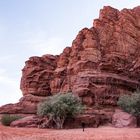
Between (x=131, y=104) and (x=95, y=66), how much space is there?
37.5ft

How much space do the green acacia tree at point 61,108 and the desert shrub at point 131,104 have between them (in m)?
6.97

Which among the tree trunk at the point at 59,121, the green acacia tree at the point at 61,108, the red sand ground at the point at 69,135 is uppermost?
the green acacia tree at the point at 61,108

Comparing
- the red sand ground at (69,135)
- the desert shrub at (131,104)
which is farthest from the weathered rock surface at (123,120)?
the red sand ground at (69,135)

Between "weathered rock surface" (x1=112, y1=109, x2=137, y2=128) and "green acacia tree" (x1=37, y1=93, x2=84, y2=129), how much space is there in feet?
17.7

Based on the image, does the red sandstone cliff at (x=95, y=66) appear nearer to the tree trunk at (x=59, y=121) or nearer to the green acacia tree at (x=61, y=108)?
the green acacia tree at (x=61, y=108)

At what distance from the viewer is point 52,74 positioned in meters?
70.2

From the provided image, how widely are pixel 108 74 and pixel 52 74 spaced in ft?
47.7

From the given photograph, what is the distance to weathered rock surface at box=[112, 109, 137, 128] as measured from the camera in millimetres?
49378

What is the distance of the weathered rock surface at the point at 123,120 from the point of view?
162ft

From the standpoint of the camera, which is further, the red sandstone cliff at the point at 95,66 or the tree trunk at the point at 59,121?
the red sandstone cliff at the point at 95,66

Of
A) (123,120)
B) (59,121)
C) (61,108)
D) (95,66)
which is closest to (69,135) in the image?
(61,108)

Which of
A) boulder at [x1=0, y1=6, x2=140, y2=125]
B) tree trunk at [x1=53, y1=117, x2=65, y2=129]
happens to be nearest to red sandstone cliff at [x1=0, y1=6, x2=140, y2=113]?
boulder at [x1=0, y1=6, x2=140, y2=125]

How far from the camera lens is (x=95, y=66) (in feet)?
200

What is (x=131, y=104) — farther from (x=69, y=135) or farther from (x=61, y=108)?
(x=69, y=135)
